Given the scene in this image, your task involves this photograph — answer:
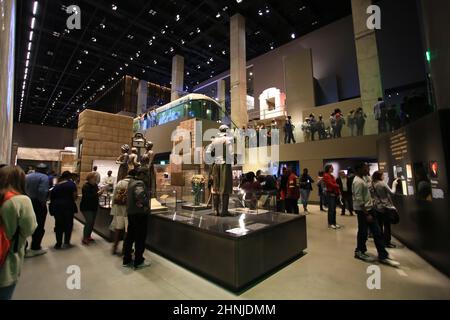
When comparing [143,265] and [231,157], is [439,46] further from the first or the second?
[143,265]

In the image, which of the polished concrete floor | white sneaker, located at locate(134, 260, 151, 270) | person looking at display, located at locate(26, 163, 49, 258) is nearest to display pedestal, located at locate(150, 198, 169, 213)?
the polished concrete floor

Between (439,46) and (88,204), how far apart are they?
7.57 metres

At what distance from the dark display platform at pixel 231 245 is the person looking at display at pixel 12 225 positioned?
6.53ft

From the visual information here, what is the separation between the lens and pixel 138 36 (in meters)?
16.6

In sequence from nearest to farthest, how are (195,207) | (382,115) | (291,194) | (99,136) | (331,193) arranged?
(195,207), (331,193), (291,194), (382,115), (99,136)

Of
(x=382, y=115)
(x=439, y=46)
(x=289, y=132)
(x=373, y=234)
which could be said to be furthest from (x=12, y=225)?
(x=289, y=132)

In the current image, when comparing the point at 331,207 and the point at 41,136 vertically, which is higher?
the point at 41,136

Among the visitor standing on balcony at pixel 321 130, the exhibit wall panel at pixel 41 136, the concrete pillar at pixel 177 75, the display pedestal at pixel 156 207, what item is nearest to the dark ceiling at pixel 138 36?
the concrete pillar at pixel 177 75

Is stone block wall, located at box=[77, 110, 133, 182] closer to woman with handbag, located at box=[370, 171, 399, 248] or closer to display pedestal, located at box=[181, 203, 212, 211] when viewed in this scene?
display pedestal, located at box=[181, 203, 212, 211]

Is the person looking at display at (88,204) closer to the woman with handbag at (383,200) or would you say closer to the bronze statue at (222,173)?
the bronze statue at (222,173)

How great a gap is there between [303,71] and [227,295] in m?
15.4
